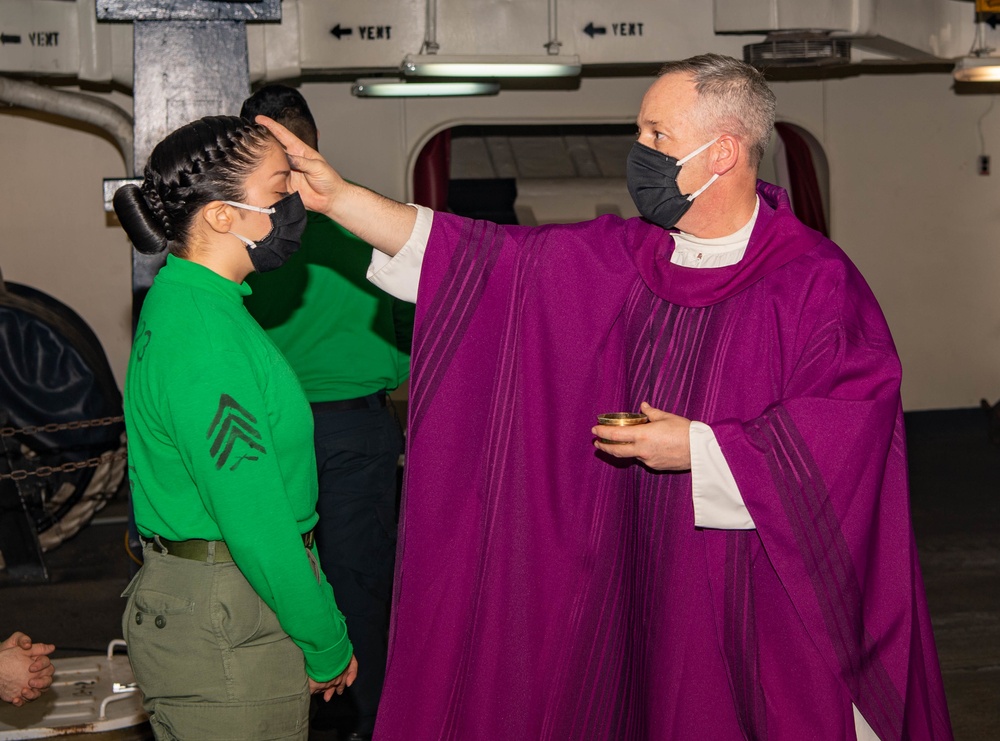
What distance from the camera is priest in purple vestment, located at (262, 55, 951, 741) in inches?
84.7

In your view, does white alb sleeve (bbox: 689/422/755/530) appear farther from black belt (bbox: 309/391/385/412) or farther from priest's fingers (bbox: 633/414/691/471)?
→ black belt (bbox: 309/391/385/412)

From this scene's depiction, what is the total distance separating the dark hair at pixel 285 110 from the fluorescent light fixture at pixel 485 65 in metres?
2.97

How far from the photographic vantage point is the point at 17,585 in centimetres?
583

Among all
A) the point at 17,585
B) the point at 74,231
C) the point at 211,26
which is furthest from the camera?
the point at 74,231

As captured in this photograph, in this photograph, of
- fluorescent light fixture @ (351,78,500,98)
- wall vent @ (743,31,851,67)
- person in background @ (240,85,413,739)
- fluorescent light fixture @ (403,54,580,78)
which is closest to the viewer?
person in background @ (240,85,413,739)

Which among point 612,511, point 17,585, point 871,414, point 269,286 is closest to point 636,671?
point 612,511

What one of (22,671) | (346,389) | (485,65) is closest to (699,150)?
(346,389)

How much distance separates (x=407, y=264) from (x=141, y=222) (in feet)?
1.76

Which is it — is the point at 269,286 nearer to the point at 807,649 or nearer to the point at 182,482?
the point at 182,482

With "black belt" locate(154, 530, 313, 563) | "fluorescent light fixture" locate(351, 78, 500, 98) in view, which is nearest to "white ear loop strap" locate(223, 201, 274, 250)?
"black belt" locate(154, 530, 313, 563)

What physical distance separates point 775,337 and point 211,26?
2.32 meters

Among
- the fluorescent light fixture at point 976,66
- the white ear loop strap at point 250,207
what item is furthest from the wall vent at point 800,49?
the white ear loop strap at point 250,207

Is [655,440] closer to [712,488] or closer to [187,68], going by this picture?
[712,488]

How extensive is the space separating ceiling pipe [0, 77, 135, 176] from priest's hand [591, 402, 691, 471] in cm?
555
